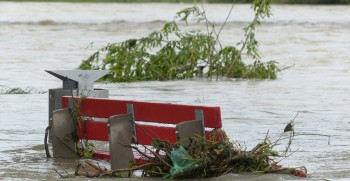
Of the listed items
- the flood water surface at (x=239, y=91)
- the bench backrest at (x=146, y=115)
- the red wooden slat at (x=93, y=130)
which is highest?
the bench backrest at (x=146, y=115)

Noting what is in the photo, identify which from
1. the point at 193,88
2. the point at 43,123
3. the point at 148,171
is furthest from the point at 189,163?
the point at 193,88

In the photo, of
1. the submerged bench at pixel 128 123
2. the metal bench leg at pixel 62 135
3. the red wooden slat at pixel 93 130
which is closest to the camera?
the submerged bench at pixel 128 123

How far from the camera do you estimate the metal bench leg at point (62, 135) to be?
9.95 m

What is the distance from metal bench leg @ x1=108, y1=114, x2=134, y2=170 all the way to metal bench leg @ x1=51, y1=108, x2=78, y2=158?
1.06 meters

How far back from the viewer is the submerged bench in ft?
28.3

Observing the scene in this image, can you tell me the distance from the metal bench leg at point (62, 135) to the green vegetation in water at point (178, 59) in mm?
9066

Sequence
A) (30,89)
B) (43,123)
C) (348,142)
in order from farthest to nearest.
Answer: (30,89)
(43,123)
(348,142)

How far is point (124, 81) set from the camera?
786 inches

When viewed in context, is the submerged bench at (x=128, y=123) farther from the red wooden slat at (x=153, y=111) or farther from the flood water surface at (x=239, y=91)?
the flood water surface at (x=239, y=91)

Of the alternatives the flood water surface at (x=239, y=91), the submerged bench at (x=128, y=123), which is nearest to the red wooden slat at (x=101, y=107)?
the submerged bench at (x=128, y=123)

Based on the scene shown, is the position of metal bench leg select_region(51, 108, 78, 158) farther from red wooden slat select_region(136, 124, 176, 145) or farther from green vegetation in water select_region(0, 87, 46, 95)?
green vegetation in water select_region(0, 87, 46, 95)

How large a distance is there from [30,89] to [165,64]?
295 centimetres

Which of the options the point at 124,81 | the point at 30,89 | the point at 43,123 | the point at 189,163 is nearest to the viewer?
the point at 189,163

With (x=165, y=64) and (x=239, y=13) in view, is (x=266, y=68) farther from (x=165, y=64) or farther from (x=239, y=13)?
(x=239, y=13)
